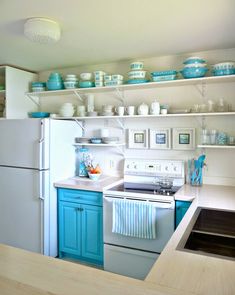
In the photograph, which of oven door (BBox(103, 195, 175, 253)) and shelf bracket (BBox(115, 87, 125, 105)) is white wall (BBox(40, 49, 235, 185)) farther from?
oven door (BBox(103, 195, 175, 253))

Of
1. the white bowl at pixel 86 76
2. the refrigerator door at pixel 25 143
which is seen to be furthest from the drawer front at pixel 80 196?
the white bowl at pixel 86 76

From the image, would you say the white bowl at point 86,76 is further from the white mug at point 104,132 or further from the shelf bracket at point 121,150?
the shelf bracket at point 121,150

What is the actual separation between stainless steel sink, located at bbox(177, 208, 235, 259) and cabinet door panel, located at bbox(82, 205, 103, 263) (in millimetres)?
1165

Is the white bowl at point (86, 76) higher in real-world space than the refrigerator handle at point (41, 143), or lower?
higher

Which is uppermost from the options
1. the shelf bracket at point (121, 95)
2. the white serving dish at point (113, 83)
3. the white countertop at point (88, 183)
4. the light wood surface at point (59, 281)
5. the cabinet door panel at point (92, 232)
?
the white serving dish at point (113, 83)

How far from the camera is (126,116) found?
3.00 m

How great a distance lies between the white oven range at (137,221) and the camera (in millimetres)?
2490

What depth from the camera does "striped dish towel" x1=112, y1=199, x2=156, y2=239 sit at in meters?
2.49

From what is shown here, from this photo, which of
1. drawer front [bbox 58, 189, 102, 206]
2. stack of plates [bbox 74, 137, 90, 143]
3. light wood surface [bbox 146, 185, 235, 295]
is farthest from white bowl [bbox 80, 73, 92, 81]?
light wood surface [bbox 146, 185, 235, 295]

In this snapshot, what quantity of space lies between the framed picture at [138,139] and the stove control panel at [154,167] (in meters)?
0.17

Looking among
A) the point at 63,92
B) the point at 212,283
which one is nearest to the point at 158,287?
the point at 212,283

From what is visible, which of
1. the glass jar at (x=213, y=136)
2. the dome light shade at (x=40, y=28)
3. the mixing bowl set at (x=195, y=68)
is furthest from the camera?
the glass jar at (x=213, y=136)

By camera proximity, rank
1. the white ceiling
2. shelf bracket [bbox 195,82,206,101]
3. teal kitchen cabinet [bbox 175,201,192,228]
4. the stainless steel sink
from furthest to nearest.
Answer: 1. shelf bracket [bbox 195,82,206,101]
2. teal kitchen cabinet [bbox 175,201,192,228]
3. the white ceiling
4. the stainless steel sink

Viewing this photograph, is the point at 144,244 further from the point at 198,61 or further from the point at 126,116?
the point at 198,61
